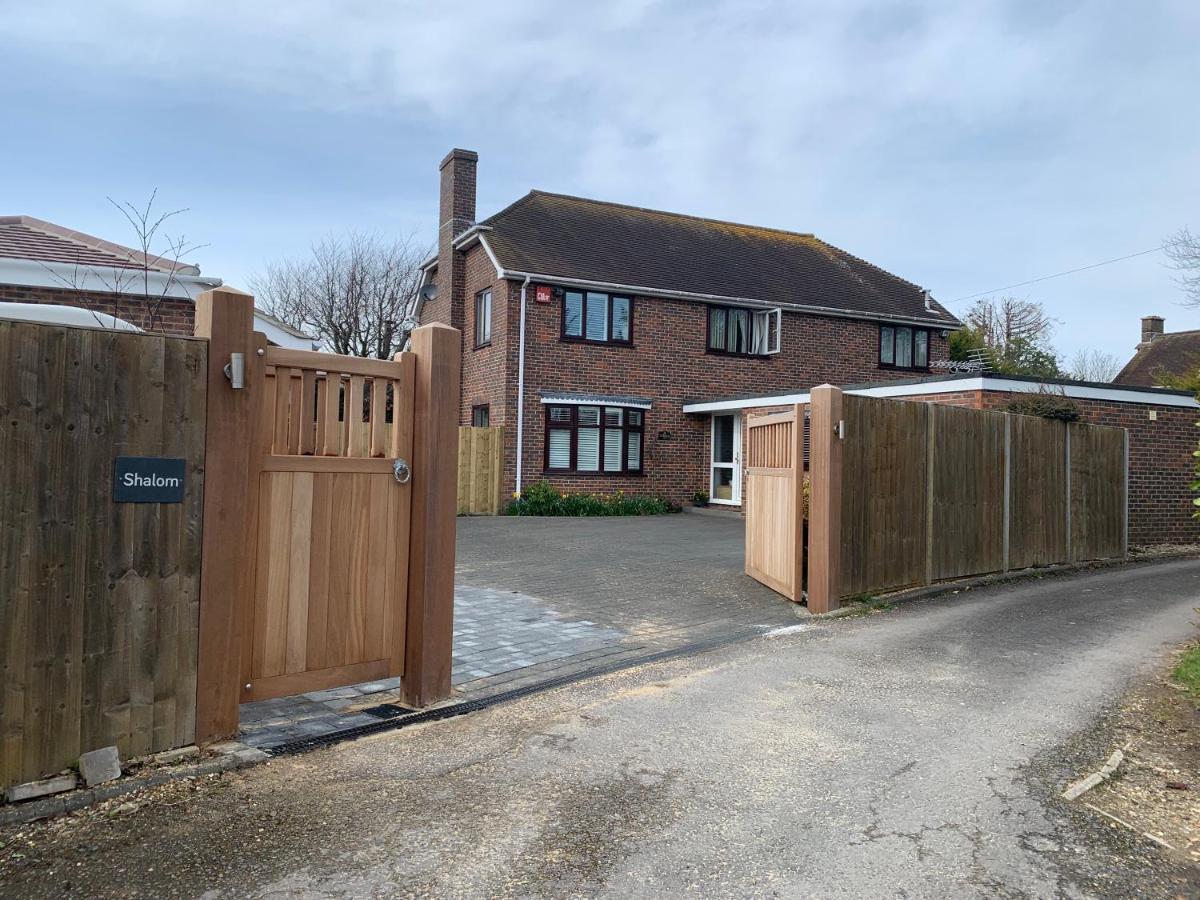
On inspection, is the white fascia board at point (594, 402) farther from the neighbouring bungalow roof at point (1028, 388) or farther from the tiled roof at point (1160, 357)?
the tiled roof at point (1160, 357)

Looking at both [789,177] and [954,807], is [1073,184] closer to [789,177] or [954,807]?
[789,177]

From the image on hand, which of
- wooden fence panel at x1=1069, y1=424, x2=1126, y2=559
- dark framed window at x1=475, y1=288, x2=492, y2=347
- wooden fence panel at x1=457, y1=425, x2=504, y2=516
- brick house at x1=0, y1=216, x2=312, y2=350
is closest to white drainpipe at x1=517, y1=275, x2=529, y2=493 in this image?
wooden fence panel at x1=457, y1=425, x2=504, y2=516

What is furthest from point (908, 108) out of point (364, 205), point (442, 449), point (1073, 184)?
point (364, 205)

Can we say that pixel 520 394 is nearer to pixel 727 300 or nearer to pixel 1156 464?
pixel 727 300

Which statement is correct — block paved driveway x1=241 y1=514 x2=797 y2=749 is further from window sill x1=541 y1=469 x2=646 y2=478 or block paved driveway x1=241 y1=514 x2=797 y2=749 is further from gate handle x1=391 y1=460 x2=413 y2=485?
window sill x1=541 y1=469 x2=646 y2=478

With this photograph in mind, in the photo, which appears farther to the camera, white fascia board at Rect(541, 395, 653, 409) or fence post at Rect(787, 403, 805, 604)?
white fascia board at Rect(541, 395, 653, 409)

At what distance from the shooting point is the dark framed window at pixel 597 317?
827 inches

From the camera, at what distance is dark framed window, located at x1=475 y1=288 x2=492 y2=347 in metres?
21.5

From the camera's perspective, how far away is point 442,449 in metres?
5.44

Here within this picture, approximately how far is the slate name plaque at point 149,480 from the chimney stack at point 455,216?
750 inches

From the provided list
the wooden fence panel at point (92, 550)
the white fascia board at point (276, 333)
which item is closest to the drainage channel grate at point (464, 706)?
the wooden fence panel at point (92, 550)

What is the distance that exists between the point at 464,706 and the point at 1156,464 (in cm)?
1337

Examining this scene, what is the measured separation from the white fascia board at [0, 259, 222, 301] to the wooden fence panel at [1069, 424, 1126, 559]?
11.3 meters

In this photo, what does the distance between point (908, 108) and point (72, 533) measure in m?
13.7
